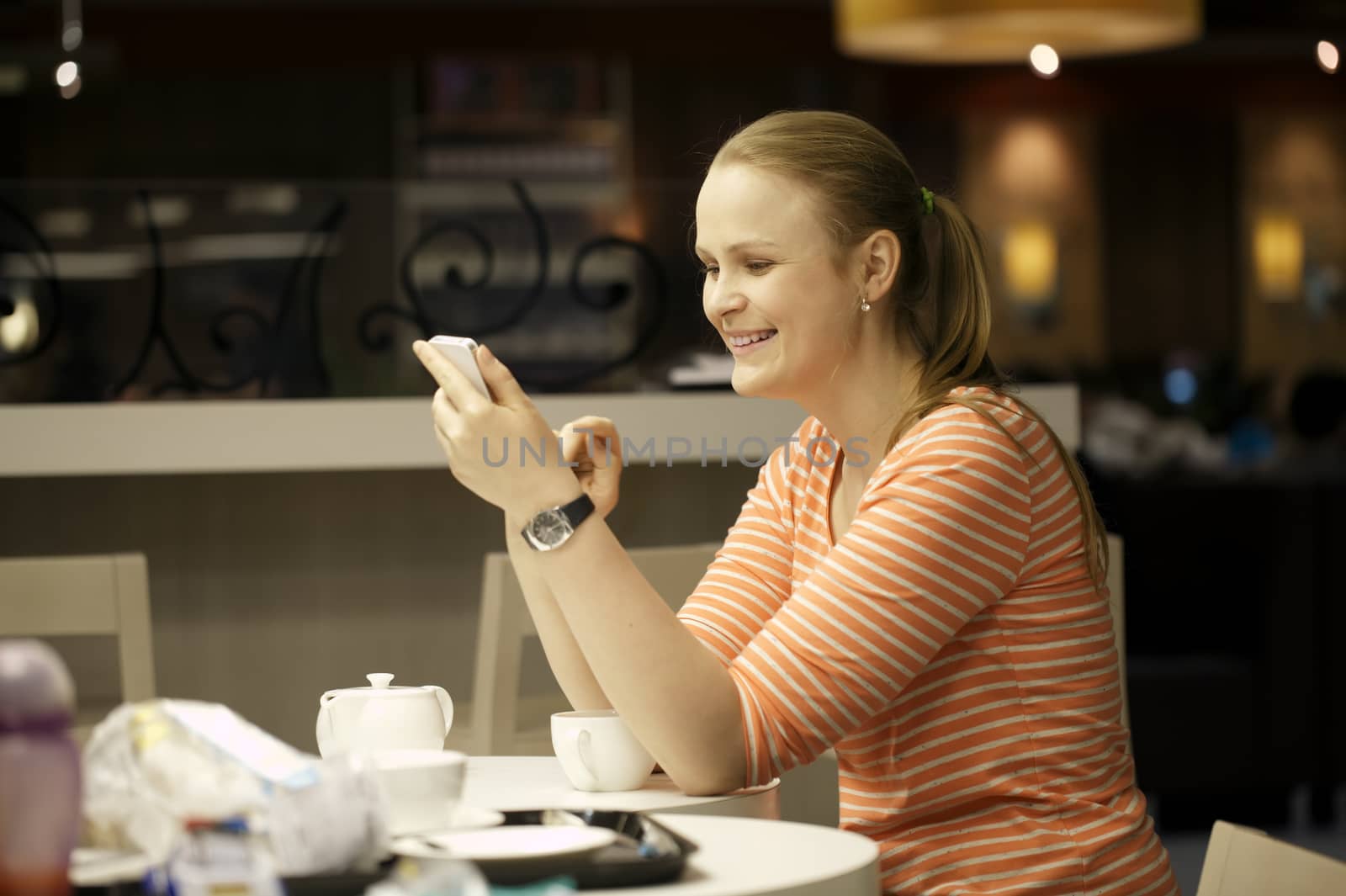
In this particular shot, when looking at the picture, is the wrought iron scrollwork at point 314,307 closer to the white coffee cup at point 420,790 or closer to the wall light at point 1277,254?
the white coffee cup at point 420,790

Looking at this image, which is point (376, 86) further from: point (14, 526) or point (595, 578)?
point (595, 578)

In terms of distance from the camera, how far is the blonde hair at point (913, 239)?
4.46ft

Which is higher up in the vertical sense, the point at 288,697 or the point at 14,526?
the point at 14,526

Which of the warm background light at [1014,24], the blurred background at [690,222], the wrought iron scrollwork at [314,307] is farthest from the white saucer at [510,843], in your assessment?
the warm background light at [1014,24]

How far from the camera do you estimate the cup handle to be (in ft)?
3.94

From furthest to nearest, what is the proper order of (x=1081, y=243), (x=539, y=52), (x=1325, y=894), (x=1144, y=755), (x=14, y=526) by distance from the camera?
1. (x=1081, y=243)
2. (x=539, y=52)
3. (x=1144, y=755)
4. (x=14, y=526)
5. (x=1325, y=894)

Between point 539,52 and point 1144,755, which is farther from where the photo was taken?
point 539,52

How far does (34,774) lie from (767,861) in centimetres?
42

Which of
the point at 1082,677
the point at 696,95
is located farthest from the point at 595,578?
the point at 696,95

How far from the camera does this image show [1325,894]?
1016 millimetres

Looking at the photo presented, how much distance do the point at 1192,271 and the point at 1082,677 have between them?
8883mm

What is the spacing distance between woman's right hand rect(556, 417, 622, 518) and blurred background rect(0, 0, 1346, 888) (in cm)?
52

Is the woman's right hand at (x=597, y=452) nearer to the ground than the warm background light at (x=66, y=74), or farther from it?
nearer to the ground

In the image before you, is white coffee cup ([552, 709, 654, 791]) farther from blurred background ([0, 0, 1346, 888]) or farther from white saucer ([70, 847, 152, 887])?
blurred background ([0, 0, 1346, 888])
